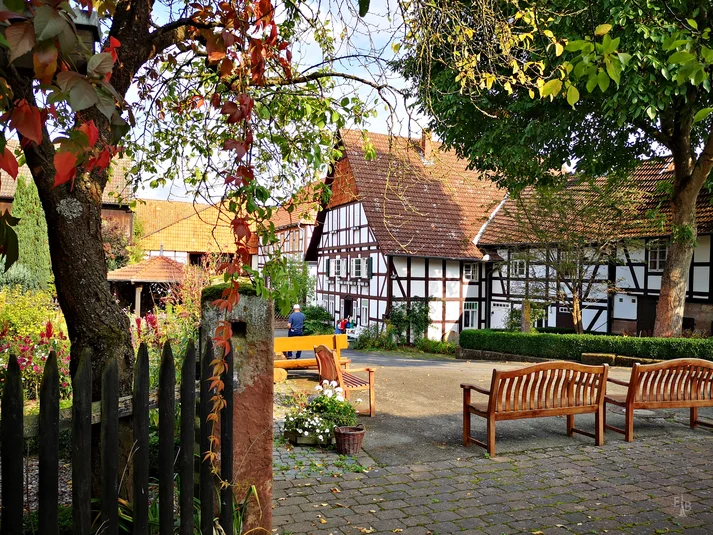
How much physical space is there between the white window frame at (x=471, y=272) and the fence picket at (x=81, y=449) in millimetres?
25879

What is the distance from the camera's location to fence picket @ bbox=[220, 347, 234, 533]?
3.33 m

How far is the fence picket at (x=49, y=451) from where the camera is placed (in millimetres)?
2236

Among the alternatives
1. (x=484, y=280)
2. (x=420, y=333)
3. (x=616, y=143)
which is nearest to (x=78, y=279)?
(x=616, y=143)

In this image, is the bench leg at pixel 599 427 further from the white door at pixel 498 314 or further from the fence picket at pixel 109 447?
the white door at pixel 498 314

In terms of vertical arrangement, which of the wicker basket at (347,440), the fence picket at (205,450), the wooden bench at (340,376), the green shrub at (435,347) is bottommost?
the green shrub at (435,347)

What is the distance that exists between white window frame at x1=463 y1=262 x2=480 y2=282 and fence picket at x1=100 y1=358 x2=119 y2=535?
84.5 ft

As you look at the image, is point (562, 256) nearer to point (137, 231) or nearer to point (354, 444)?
point (354, 444)

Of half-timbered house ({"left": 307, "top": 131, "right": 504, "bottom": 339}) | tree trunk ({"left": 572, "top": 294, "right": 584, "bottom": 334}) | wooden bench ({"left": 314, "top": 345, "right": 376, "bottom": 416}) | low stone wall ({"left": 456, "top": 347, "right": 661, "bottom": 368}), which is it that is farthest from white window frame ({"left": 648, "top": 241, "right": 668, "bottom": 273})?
wooden bench ({"left": 314, "top": 345, "right": 376, "bottom": 416})

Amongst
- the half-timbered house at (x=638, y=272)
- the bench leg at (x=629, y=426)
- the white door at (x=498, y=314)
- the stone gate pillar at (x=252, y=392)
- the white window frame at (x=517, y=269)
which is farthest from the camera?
the white door at (x=498, y=314)

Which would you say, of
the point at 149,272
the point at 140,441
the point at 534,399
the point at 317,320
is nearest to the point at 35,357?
the point at 534,399

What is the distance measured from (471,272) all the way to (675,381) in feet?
67.3

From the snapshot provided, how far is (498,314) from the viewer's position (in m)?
27.6

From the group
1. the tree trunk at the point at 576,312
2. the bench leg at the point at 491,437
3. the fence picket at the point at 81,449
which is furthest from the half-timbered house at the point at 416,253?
the fence picket at the point at 81,449

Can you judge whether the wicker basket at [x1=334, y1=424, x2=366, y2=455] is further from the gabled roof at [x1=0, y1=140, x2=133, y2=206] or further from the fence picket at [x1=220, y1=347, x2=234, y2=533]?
the gabled roof at [x1=0, y1=140, x2=133, y2=206]
